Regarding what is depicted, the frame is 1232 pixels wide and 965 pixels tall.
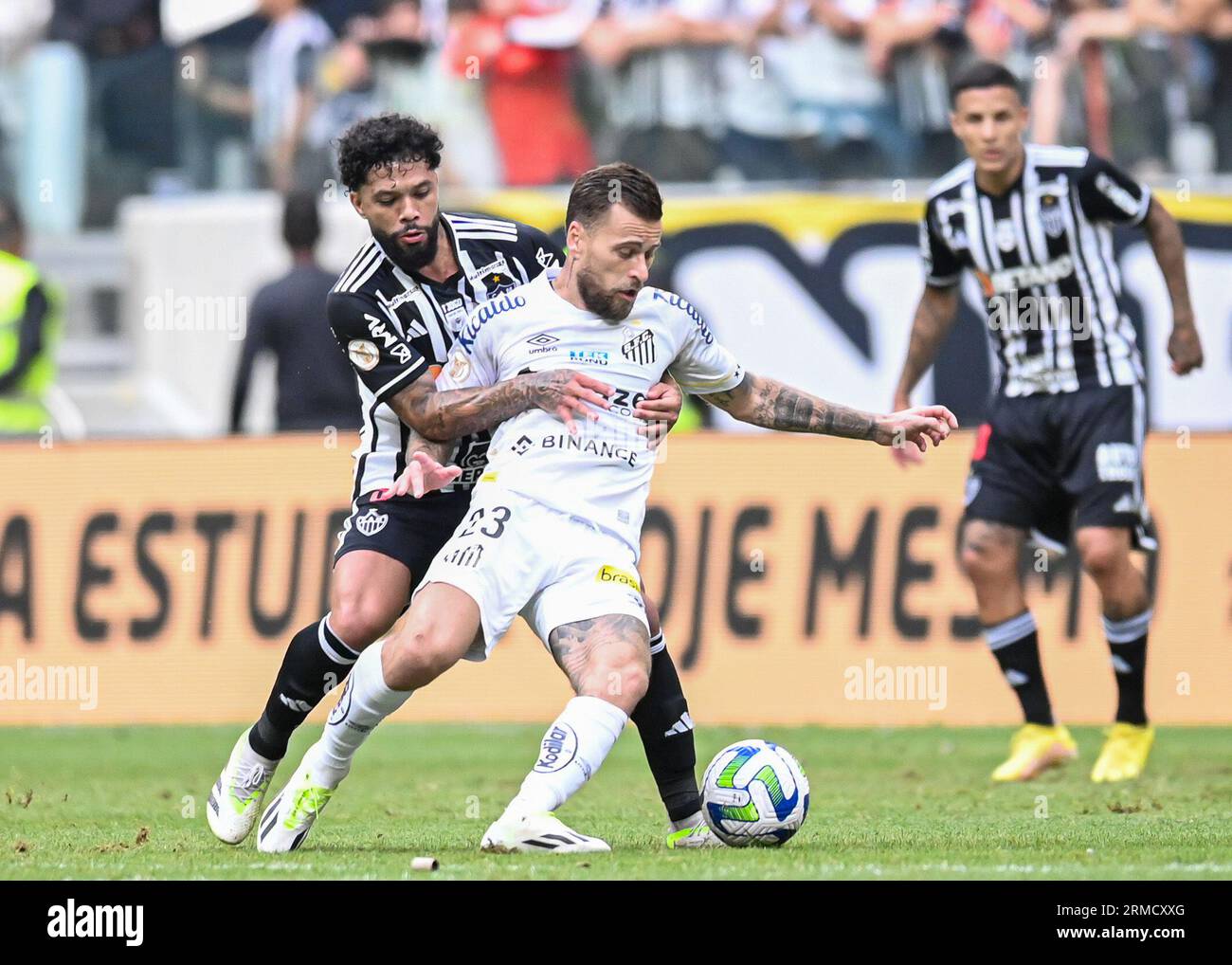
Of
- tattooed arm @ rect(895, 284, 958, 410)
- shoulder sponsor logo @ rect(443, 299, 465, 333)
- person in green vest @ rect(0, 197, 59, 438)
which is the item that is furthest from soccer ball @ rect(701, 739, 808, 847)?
person in green vest @ rect(0, 197, 59, 438)

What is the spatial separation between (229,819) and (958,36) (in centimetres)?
981

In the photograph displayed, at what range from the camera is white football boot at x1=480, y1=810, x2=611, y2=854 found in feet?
19.3

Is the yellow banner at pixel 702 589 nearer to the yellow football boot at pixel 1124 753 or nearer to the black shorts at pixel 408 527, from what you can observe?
the yellow football boot at pixel 1124 753

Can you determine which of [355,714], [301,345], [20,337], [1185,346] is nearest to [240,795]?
[355,714]

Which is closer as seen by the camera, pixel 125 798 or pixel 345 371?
pixel 125 798

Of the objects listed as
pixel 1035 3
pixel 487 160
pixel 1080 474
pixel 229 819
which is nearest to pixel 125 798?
pixel 229 819

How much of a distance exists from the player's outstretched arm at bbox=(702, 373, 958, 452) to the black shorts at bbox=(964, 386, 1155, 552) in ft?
8.12

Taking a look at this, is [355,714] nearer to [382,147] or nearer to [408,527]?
[408,527]

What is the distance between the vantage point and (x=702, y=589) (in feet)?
36.8

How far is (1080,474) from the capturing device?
905 cm

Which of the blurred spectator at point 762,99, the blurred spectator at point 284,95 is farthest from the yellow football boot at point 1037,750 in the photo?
the blurred spectator at point 284,95

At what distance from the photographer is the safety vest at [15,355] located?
41.8 ft

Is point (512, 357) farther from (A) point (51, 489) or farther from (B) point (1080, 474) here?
(A) point (51, 489)

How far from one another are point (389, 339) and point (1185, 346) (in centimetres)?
392
